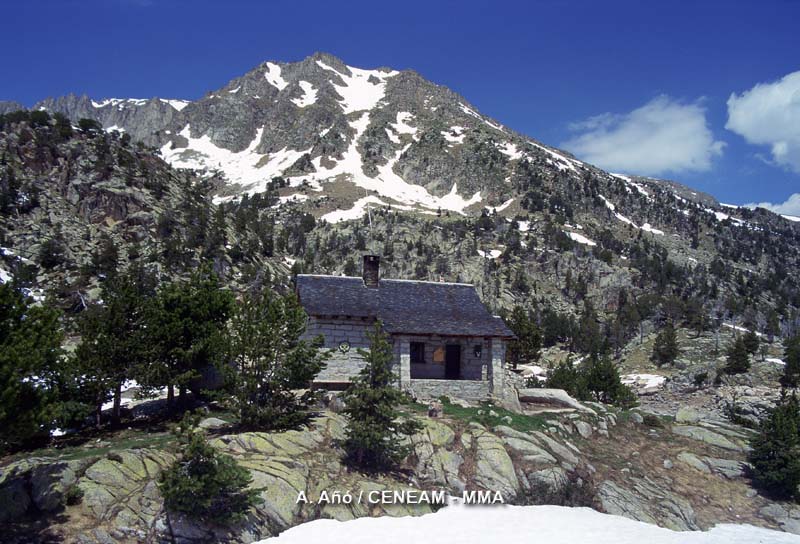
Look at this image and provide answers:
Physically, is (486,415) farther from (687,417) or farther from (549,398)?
(687,417)

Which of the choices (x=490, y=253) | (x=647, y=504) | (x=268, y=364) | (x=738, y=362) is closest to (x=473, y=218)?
(x=490, y=253)

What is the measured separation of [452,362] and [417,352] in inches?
75.8

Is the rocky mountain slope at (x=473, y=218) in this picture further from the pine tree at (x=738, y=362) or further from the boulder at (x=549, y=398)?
the boulder at (x=549, y=398)

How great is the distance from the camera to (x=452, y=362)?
97.5 feet

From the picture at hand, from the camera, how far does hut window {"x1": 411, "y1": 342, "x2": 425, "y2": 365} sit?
95.8ft

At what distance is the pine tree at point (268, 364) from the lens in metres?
19.8

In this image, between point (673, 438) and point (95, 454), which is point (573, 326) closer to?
point (673, 438)

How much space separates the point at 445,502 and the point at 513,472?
3.14 meters

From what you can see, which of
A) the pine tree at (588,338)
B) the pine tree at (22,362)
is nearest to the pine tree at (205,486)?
the pine tree at (22,362)

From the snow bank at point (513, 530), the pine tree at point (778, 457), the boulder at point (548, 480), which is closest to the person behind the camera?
the snow bank at point (513, 530)

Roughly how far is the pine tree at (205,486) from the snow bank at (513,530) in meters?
1.41

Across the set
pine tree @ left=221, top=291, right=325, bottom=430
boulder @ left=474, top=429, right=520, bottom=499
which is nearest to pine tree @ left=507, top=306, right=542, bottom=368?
boulder @ left=474, top=429, right=520, bottom=499

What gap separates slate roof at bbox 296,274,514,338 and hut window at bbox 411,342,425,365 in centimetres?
167

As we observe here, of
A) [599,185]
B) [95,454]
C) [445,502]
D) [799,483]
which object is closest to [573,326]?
[799,483]
